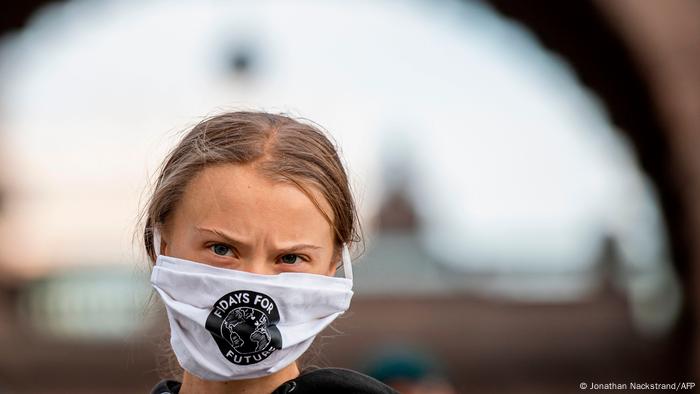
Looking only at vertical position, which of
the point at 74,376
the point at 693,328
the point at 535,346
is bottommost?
the point at 74,376

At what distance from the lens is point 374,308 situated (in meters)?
22.8

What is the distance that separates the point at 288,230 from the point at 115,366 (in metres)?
19.1

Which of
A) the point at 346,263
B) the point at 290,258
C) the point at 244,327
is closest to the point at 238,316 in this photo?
the point at 244,327

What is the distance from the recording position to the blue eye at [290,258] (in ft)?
8.02

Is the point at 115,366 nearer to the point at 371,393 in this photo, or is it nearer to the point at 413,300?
the point at 413,300

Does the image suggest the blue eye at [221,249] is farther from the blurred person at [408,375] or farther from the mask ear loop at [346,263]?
the blurred person at [408,375]

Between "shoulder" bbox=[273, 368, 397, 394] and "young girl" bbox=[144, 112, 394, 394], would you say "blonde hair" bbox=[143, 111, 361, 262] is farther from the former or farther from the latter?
"shoulder" bbox=[273, 368, 397, 394]

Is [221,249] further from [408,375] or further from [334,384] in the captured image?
[408,375]

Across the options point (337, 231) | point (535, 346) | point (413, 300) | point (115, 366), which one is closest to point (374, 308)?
point (413, 300)

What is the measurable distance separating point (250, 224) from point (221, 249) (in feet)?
0.27

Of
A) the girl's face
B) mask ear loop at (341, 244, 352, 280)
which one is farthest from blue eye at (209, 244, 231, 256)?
mask ear loop at (341, 244, 352, 280)

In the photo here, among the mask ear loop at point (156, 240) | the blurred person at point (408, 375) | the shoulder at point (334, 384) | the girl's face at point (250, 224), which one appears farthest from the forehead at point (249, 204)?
the blurred person at point (408, 375)

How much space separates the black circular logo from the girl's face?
0.05 meters

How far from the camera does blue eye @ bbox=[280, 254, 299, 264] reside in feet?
8.02
